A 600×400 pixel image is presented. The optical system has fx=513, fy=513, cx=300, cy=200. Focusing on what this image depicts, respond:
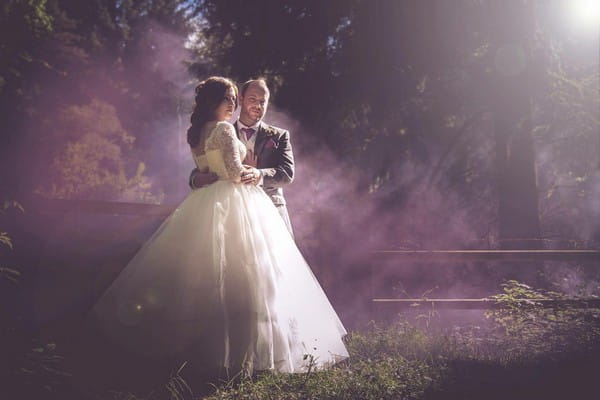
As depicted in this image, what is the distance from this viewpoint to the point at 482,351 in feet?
18.1

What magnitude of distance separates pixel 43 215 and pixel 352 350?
362 cm

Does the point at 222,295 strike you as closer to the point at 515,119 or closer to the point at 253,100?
the point at 253,100

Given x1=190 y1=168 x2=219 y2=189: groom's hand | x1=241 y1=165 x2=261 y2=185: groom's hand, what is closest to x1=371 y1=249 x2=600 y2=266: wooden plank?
x1=241 y1=165 x2=261 y2=185: groom's hand

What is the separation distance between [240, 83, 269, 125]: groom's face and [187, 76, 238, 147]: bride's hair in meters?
0.21

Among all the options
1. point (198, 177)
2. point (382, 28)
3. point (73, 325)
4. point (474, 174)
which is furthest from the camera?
point (474, 174)

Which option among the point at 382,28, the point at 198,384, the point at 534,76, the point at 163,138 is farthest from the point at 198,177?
the point at 163,138

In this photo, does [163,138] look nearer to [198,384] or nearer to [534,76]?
[534,76]

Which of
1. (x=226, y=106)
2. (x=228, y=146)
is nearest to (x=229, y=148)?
(x=228, y=146)

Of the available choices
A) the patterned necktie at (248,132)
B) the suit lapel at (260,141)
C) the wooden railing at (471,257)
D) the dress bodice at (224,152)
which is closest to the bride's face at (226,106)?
the dress bodice at (224,152)

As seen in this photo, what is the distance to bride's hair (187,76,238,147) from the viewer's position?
4.49m

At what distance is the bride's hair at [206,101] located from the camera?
14.7 feet

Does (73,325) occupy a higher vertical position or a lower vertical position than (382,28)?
lower

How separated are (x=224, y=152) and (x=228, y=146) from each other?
0.07 m

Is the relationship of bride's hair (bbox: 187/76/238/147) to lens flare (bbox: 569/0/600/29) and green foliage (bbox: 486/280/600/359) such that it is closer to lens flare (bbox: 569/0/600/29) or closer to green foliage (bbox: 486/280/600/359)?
green foliage (bbox: 486/280/600/359)
